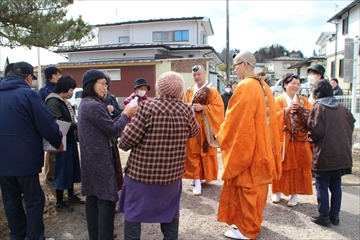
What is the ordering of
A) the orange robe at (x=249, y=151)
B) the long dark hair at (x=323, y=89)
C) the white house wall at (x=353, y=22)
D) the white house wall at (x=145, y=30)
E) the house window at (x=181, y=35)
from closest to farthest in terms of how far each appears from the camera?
1. the orange robe at (x=249, y=151)
2. the long dark hair at (x=323, y=89)
3. the white house wall at (x=353, y=22)
4. the white house wall at (x=145, y=30)
5. the house window at (x=181, y=35)

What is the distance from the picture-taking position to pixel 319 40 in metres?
34.8

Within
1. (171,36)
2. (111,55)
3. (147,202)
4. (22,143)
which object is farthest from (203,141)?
(171,36)

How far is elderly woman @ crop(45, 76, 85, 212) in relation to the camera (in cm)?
373

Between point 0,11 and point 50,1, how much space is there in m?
0.65

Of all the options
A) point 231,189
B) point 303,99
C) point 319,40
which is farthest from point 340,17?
point 231,189

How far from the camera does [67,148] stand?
12.5 feet

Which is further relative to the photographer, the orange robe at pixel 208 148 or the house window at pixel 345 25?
the house window at pixel 345 25

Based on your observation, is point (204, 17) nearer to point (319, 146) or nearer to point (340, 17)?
point (340, 17)

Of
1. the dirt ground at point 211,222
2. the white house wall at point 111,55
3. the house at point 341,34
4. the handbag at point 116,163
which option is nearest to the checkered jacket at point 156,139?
the handbag at point 116,163

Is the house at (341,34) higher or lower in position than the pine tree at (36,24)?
higher

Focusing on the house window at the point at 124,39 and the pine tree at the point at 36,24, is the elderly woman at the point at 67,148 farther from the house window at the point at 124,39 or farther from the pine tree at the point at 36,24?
the house window at the point at 124,39

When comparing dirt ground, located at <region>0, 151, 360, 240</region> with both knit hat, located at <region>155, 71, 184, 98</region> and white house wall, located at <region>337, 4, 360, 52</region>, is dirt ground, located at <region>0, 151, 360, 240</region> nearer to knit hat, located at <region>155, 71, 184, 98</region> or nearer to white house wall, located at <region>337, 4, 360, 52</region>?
knit hat, located at <region>155, 71, 184, 98</region>

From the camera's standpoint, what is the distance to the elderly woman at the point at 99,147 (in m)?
2.67

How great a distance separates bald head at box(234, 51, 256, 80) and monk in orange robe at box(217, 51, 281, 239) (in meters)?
0.09
